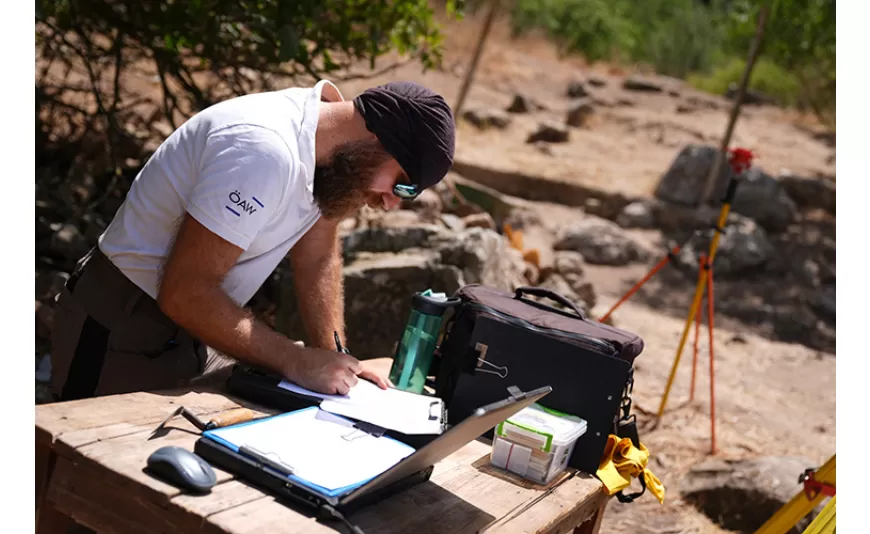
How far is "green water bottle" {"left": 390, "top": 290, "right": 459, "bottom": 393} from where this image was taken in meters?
2.61

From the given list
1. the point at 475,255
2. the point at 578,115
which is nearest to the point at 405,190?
the point at 475,255

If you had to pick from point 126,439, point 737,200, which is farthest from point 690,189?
point 126,439

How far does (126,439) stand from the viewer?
5.99ft

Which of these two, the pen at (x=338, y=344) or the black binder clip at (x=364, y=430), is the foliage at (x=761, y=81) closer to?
the pen at (x=338, y=344)

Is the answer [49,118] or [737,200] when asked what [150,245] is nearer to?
[49,118]

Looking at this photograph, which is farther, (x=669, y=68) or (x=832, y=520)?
(x=669, y=68)

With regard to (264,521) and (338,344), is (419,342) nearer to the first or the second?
(338,344)

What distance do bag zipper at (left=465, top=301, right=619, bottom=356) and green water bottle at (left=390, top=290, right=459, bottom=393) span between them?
18 centimetres

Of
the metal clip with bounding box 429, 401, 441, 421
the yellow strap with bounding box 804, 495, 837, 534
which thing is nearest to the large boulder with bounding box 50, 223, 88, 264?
the metal clip with bounding box 429, 401, 441, 421

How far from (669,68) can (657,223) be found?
1315 cm

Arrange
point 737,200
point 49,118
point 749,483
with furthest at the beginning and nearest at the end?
point 737,200, point 49,118, point 749,483

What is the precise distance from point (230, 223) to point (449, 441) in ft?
2.68

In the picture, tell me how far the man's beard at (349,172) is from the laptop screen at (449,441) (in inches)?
34.2

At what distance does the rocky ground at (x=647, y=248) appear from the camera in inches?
184
